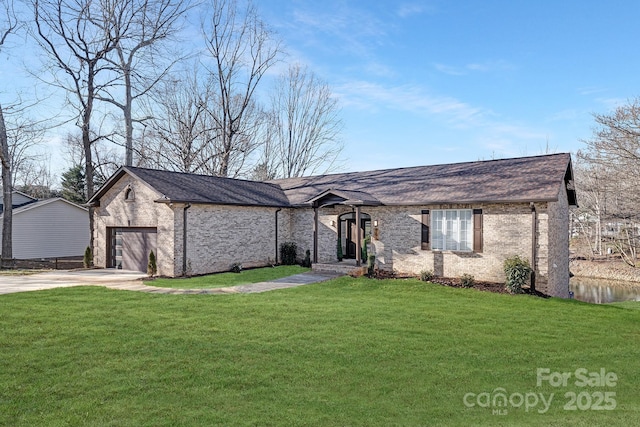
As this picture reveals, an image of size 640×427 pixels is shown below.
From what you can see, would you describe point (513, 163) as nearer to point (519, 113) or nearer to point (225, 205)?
point (519, 113)

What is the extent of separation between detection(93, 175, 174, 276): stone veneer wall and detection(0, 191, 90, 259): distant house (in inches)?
374

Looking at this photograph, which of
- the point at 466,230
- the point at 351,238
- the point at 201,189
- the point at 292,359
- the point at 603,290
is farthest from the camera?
the point at 603,290

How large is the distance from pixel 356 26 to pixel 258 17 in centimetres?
1716

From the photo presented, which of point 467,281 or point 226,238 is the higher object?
point 226,238

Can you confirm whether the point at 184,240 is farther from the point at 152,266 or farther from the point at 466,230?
the point at 466,230

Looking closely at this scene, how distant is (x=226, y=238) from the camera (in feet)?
55.5

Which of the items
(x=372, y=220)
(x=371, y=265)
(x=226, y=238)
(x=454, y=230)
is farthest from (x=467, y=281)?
(x=226, y=238)

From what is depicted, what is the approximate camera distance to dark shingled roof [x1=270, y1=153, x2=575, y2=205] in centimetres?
1373

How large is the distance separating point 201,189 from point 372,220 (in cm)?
768

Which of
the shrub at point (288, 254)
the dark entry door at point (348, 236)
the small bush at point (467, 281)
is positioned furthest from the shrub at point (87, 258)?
Answer: the small bush at point (467, 281)

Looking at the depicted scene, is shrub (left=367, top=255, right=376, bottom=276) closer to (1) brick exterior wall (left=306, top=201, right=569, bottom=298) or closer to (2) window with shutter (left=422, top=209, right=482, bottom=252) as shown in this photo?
(1) brick exterior wall (left=306, top=201, right=569, bottom=298)

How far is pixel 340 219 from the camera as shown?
18.1m

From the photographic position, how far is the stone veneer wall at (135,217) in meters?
15.4

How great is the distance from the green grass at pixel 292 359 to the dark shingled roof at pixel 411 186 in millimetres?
4749
